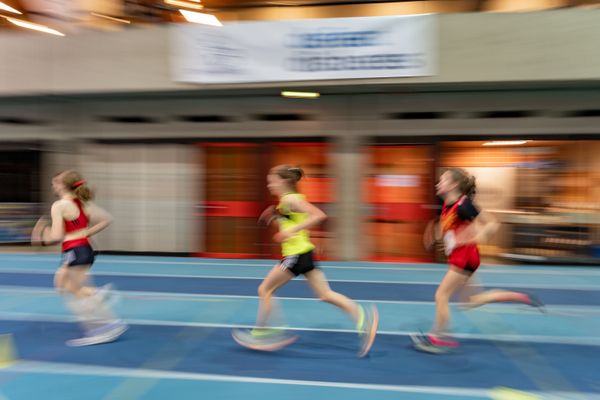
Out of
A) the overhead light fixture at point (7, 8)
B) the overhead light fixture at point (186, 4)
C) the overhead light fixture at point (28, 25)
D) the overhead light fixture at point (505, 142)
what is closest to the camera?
the overhead light fixture at point (505, 142)

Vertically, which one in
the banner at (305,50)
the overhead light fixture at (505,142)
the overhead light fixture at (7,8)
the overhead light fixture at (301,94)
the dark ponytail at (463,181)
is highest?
the overhead light fixture at (7,8)

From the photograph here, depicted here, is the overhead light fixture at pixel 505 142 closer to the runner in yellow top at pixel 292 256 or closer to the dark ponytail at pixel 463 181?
the dark ponytail at pixel 463 181

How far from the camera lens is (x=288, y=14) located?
907 cm

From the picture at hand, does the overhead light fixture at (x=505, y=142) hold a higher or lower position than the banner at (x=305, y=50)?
lower

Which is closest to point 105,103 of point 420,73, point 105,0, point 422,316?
point 105,0

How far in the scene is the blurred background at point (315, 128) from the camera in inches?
314

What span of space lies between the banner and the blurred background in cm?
10

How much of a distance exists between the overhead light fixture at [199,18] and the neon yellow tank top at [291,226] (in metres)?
6.19

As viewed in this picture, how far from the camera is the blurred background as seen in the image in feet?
26.1

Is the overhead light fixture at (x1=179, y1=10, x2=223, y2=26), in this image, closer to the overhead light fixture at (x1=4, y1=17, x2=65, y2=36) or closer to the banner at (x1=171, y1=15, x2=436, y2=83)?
the banner at (x1=171, y1=15, x2=436, y2=83)

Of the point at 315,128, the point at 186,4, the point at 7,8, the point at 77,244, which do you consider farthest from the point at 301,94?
the point at 7,8

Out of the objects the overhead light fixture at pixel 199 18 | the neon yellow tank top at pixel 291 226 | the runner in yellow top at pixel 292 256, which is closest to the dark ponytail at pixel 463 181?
the runner in yellow top at pixel 292 256

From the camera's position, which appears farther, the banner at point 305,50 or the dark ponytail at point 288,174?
the banner at point 305,50

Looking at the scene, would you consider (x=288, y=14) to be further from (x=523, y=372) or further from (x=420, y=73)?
(x=523, y=372)
